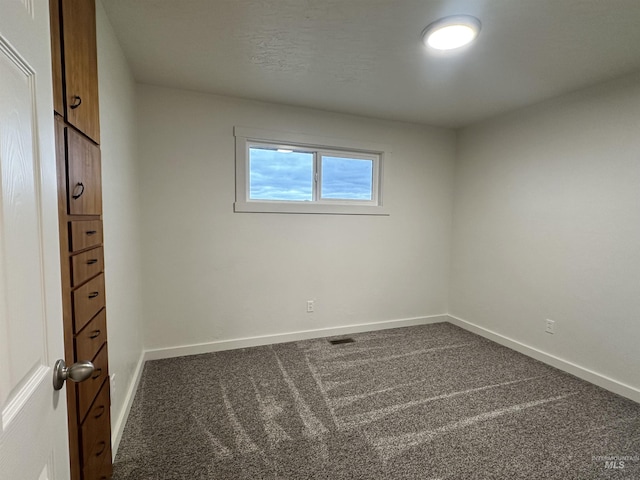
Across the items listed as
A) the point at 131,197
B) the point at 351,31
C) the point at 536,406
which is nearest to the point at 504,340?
the point at 536,406

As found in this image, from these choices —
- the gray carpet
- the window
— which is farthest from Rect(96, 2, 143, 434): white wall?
the window

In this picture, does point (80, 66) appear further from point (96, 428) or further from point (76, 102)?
point (96, 428)

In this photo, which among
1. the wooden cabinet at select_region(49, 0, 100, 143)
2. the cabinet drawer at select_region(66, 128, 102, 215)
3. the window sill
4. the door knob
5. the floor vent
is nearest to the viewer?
the door knob

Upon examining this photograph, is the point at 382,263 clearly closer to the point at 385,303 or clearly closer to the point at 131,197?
the point at 385,303

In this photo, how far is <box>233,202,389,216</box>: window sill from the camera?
2936mm

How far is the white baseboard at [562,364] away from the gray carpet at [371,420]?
0.09 metres

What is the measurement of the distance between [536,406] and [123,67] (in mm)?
3717

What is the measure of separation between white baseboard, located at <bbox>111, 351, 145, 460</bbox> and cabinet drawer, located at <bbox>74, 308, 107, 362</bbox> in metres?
0.68

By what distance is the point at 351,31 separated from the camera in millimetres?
1790

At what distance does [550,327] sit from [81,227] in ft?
11.7

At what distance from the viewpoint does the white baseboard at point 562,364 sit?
2.29 metres

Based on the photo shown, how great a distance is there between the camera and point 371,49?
77.9 inches

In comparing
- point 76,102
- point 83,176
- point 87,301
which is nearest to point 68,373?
point 87,301

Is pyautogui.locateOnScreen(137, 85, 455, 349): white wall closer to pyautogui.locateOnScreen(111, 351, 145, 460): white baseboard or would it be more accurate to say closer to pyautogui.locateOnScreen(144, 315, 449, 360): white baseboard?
pyautogui.locateOnScreen(144, 315, 449, 360): white baseboard
